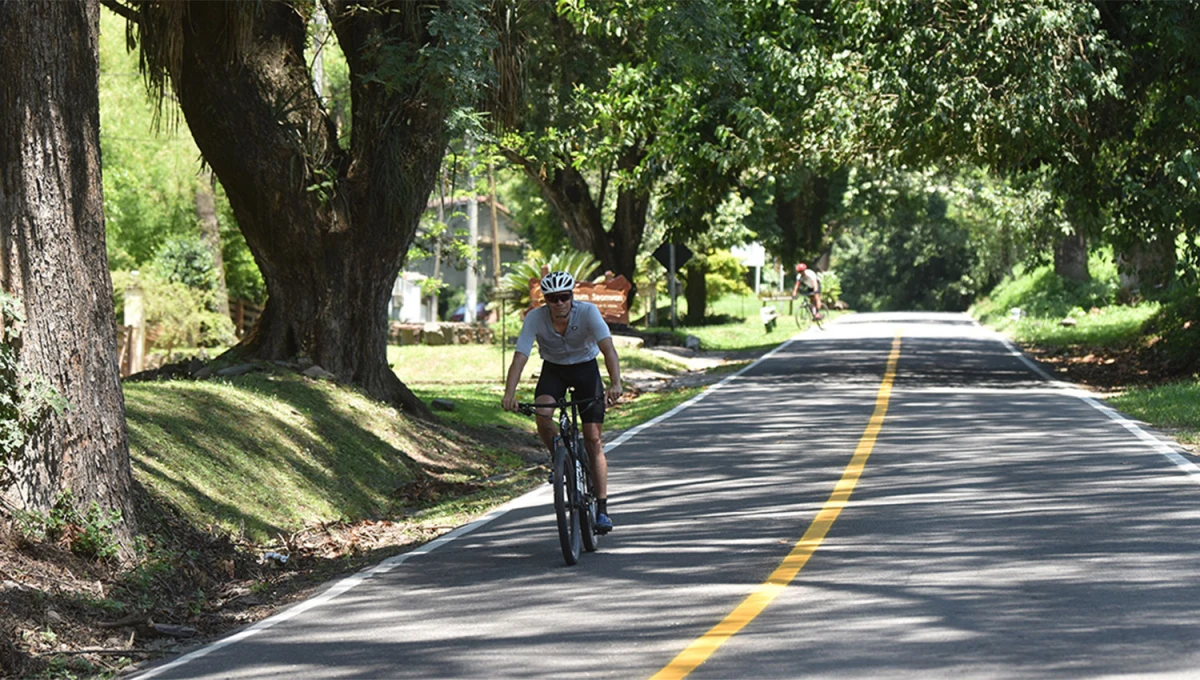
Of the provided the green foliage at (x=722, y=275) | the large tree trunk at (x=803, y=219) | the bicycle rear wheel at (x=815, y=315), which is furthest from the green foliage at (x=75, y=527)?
the green foliage at (x=722, y=275)

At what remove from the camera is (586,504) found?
1088cm

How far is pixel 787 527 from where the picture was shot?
1167 centimetres

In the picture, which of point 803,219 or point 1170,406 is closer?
point 1170,406

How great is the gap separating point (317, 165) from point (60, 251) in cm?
730

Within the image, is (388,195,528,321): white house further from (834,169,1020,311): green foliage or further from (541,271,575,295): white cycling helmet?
(541,271,575,295): white cycling helmet

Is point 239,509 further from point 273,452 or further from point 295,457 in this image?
point 295,457

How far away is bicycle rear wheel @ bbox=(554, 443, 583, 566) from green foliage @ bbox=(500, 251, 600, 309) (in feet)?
80.5

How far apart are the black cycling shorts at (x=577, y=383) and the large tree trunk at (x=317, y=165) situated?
6525 mm

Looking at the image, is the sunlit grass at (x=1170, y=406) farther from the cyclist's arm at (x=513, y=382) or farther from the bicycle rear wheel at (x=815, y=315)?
the bicycle rear wheel at (x=815, y=315)

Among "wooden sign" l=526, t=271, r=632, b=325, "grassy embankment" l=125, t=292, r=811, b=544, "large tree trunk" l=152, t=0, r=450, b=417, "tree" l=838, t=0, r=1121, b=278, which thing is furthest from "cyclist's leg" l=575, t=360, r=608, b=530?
"wooden sign" l=526, t=271, r=632, b=325

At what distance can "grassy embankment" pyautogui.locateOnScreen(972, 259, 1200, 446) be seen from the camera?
2084 cm

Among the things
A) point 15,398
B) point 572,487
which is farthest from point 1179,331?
point 15,398

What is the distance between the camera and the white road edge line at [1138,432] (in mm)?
14242

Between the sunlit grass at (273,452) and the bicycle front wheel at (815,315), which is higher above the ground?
the bicycle front wheel at (815,315)
